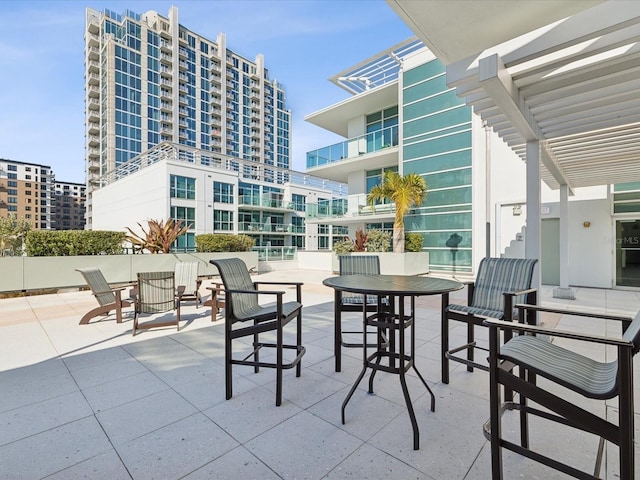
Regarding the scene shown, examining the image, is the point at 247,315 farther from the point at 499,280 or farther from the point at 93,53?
the point at 93,53

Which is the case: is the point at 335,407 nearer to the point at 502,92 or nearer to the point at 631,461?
the point at 631,461

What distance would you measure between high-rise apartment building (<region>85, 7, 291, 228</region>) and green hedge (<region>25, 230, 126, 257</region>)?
32030mm

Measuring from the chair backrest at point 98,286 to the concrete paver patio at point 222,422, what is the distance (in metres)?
1.20

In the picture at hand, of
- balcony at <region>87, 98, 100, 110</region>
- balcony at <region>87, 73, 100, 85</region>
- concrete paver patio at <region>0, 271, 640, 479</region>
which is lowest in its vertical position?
concrete paver patio at <region>0, 271, 640, 479</region>

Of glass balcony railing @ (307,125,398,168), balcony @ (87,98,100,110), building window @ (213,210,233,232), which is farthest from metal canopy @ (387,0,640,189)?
balcony @ (87,98,100,110)

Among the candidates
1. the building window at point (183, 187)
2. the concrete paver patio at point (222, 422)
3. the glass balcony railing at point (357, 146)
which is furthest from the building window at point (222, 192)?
the concrete paver patio at point (222, 422)

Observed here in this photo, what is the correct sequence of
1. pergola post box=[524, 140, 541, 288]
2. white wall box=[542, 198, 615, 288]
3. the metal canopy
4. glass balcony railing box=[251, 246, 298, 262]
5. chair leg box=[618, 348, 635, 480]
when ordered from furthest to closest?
glass balcony railing box=[251, 246, 298, 262] < white wall box=[542, 198, 615, 288] < pergola post box=[524, 140, 541, 288] < the metal canopy < chair leg box=[618, 348, 635, 480]

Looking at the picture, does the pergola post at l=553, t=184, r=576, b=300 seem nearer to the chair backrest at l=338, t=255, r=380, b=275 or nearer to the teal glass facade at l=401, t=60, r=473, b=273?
the teal glass facade at l=401, t=60, r=473, b=273

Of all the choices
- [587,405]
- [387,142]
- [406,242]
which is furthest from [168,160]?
[587,405]

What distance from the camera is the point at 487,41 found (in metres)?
4.13

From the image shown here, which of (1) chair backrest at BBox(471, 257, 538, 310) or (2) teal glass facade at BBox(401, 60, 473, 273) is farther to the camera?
(2) teal glass facade at BBox(401, 60, 473, 273)

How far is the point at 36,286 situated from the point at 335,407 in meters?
9.26

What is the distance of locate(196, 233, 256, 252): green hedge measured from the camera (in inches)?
479

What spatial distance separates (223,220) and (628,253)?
78.5ft
